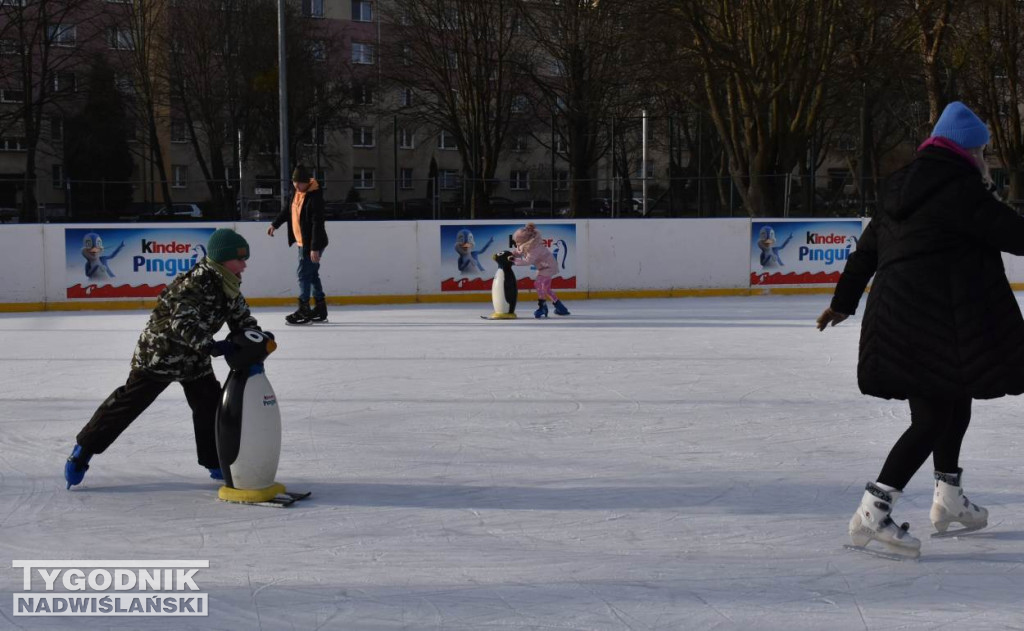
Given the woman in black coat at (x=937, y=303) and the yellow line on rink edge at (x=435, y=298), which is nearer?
the woman in black coat at (x=937, y=303)

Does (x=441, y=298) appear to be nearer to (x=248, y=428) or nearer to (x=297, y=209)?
(x=297, y=209)

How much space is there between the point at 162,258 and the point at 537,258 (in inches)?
206

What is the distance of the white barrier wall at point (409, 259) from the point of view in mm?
15086

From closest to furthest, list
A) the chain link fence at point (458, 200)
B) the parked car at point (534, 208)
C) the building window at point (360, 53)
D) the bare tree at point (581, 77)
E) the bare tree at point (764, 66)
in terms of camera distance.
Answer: the chain link fence at point (458, 200)
the parked car at point (534, 208)
the bare tree at point (764, 66)
the bare tree at point (581, 77)
the building window at point (360, 53)

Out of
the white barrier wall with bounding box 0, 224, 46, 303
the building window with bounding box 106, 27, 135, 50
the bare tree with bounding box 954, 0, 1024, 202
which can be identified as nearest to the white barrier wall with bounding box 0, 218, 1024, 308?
the white barrier wall with bounding box 0, 224, 46, 303

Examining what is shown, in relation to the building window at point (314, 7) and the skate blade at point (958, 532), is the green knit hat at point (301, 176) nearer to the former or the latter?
the skate blade at point (958, 532)

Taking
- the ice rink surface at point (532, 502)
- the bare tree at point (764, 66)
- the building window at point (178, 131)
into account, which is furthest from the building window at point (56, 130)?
the ice rink surface at point (532, 502)

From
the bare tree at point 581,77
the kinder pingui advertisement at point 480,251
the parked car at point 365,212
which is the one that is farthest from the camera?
the bare tree at point 581,77

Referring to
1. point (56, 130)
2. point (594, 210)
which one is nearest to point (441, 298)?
point (594, 210)

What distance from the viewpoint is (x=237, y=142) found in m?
38.6

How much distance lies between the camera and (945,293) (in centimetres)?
392

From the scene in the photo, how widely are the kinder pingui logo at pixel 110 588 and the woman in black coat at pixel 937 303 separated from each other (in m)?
2.33

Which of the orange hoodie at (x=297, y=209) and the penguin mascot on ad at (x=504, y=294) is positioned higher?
the orange hoodie at (x=297, y=209)

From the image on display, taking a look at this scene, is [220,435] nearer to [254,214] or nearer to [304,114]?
[254,214]
